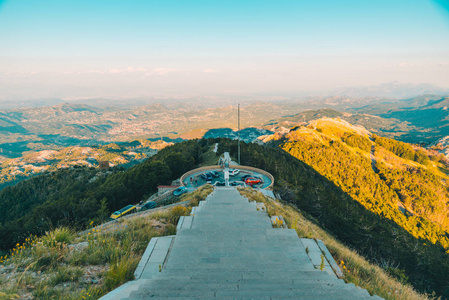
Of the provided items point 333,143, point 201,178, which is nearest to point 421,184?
point 333,143

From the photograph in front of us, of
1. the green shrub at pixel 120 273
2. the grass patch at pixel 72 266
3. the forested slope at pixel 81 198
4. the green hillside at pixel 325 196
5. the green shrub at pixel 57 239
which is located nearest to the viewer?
the grass patch at pixel 72 266

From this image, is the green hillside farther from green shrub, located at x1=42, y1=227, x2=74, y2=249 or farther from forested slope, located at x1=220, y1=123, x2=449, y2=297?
green shrub, located at x1=42, y1=227, x2=74, y2=249

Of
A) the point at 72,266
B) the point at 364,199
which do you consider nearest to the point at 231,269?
the point at 72,266

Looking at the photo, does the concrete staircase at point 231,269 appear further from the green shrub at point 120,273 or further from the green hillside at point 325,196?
the green hillside at point 325,196

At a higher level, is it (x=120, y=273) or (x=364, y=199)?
(x=120, y=273)

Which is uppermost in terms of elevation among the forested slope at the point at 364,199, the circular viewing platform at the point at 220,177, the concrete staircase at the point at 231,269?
the concrete staircase at the point at 231,269

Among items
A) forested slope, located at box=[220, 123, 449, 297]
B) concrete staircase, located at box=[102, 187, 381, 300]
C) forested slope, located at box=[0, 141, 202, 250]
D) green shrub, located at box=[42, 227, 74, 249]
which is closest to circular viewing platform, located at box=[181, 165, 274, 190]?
forested slope, located at box=[220, 123, 449, 297]

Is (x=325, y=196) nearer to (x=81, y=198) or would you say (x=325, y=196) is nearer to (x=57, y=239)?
(x=57, y=239)

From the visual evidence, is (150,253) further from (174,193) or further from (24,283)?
(174,193)

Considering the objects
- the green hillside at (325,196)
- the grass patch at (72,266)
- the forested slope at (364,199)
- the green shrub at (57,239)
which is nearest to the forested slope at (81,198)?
the green hillside at (325,196)
